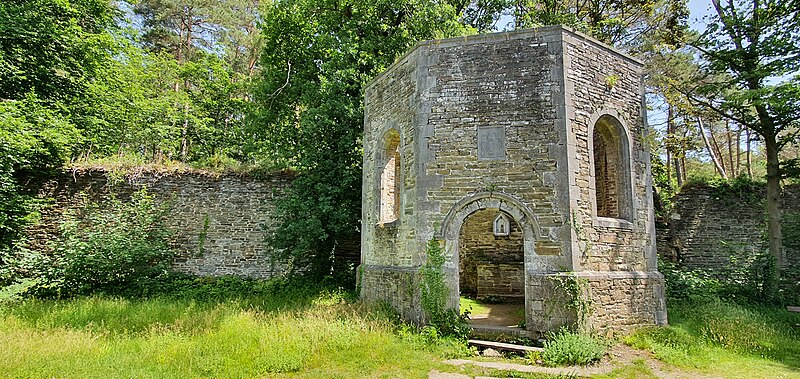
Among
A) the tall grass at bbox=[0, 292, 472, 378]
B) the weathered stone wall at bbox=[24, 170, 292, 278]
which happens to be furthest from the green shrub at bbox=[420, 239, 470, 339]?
the weathered stone wall at bbox=[24, 170, 292, 278]

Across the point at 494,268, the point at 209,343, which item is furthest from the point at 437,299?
the point at 494,268

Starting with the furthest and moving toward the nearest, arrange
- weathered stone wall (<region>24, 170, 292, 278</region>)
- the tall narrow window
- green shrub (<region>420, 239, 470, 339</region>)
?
weathered stone wall (<region>24, 170, 292, 278</region>)
the tall narrow window
green shrub (<region>420, 239, 470, 339</region>)

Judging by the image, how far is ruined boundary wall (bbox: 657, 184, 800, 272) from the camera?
1241 cm

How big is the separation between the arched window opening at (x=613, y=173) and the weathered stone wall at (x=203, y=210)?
29.6ft

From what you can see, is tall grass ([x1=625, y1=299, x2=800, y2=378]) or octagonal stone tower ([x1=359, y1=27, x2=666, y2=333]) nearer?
tall grass ([x1=625, y1=299, x2=800, y2=378])

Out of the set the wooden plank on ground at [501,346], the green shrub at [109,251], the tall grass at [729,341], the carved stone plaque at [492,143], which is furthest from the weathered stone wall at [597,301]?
the green shrub at [109,251]

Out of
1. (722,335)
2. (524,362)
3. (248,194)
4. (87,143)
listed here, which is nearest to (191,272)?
(248,194)

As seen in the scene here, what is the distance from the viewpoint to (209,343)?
269 inches

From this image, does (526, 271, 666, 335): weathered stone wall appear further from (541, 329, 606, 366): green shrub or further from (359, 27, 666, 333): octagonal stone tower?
(541, 329, 606, 366): green shrub

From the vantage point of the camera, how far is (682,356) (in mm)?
7000

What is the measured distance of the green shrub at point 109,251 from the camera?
1118 centimetres

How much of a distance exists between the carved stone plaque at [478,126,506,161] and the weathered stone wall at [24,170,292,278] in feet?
23.5

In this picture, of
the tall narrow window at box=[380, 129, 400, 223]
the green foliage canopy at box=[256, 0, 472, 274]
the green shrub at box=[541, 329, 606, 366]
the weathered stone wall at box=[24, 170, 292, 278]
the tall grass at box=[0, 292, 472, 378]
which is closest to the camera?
the tall grass at box=[0, 292, 472, 378]

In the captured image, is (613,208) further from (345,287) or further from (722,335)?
(345,287)
